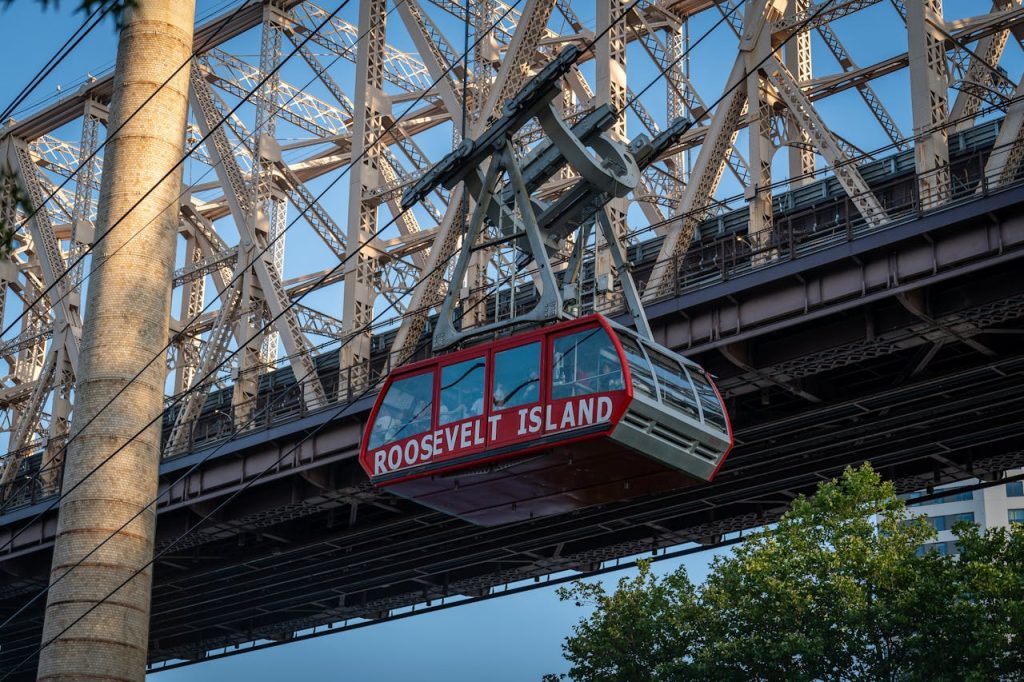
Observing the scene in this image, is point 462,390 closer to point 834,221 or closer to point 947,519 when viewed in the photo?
point 834,221

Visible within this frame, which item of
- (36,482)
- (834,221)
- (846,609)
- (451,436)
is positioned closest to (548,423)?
(451,436)

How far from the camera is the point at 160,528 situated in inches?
2189

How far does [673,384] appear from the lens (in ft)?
90.1

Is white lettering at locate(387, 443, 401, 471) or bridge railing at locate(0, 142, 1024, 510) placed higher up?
bridge railing at locate(0, 142, 1024, 510)

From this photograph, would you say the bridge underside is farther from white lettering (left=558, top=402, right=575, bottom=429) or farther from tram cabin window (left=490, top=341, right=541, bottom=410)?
white lettering (left=558, top=402, right=575, bottom=429)

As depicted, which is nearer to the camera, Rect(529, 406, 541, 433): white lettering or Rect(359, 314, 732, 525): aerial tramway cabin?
Rect(359, 314, 732, 525): aerial tramway cabin

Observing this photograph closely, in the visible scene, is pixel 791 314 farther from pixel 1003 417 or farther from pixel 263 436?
pixel 263 436

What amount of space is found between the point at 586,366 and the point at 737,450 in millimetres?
20055

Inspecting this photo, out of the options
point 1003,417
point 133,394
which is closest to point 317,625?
point 1003,417

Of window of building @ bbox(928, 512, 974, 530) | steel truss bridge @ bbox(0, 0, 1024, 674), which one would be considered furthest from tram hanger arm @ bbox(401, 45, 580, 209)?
window of building @ bbox(928, 512, 974, 530)

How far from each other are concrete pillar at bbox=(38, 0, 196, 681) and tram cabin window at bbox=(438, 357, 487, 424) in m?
5.21

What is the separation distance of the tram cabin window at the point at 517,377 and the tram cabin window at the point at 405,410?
1.52 meters

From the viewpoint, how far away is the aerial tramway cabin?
86.5ft

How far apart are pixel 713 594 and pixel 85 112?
3611 cm
